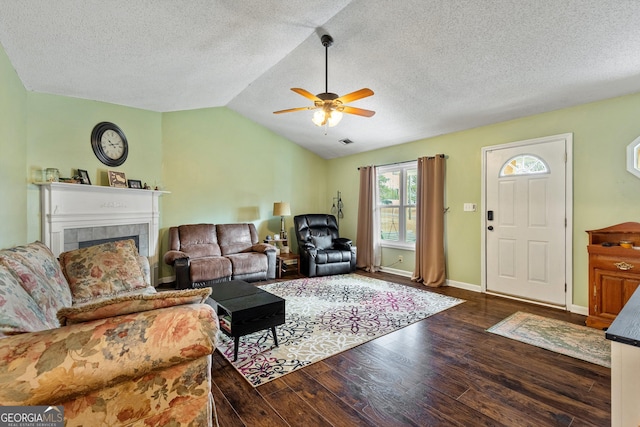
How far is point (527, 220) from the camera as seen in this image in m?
3.65

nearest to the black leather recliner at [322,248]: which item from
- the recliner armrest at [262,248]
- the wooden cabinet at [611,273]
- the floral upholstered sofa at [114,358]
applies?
the recliner armrest at [262,248]

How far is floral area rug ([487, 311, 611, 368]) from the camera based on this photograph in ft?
7.55

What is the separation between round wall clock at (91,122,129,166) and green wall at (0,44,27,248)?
2.33 ft

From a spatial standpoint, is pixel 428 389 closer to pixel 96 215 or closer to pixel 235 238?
pixel 235 238

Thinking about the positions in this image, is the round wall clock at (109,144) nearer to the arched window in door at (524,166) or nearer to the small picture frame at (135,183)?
the small picture frame at (135,183)

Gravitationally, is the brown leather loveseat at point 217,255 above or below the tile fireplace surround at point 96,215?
below

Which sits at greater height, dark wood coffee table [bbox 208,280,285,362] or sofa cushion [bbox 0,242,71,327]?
sofa cushion [bbox 0,242,71,327]

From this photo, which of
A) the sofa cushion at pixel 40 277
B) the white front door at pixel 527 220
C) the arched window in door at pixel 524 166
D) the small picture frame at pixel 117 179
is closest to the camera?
the sofa cushion at pixel 40 277

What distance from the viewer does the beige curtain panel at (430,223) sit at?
4.41 meters

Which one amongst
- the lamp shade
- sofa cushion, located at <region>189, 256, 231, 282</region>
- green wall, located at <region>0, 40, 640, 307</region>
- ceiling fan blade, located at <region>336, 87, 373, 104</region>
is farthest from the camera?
the lamp shade

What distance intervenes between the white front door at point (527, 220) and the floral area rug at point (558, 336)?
0.67 m

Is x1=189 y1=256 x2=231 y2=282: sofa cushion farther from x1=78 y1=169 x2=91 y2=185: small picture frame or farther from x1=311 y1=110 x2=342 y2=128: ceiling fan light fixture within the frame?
x1=311 y1=110 x2=342 y2=128: ceiling fan light fixture

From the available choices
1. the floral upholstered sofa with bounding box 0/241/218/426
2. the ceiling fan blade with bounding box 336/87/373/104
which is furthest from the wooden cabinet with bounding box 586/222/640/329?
the floral upholstered sofa with bounding box 0/241/218/426

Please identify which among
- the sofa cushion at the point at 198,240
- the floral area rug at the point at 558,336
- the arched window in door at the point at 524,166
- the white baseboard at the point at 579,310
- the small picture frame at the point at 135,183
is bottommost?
the floral area rug at the point at 558,336
